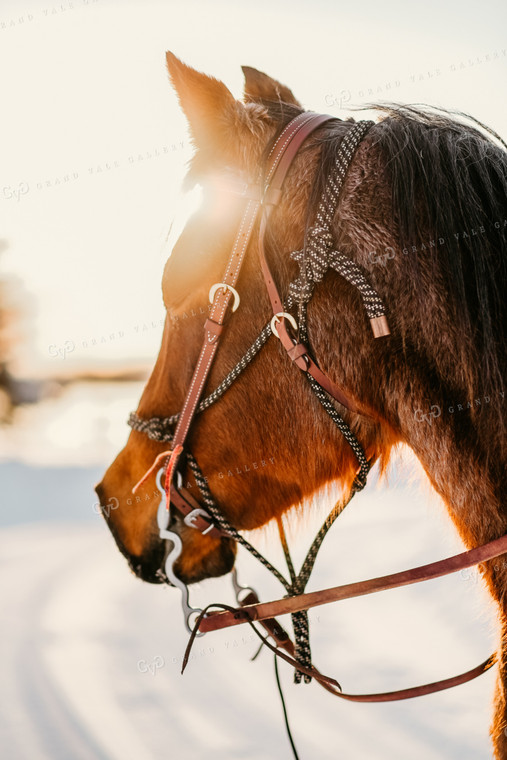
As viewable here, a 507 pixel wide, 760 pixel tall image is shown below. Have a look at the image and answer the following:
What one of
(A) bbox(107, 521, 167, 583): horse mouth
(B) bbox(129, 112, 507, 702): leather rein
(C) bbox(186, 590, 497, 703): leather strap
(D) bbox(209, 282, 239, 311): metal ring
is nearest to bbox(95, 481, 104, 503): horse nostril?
(A) bbox(107, 521, 167, 583): horse mouth

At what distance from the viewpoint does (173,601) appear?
243 inches

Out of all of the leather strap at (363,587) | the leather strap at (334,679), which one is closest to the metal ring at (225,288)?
the leather strap at (363,587)

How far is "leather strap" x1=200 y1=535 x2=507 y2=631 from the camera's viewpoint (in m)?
1.49

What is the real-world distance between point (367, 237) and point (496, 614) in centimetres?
103

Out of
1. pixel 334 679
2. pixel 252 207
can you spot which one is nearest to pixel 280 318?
pixel 252 207

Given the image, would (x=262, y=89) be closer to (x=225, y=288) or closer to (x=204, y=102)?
(x=204, y=102)

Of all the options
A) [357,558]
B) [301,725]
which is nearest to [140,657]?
[301,725]

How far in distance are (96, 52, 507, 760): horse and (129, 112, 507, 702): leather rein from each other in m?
0.03

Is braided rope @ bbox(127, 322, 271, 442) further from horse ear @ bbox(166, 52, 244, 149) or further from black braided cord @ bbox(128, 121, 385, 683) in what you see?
horse ear @ bbox(166, 52, 244, 149)

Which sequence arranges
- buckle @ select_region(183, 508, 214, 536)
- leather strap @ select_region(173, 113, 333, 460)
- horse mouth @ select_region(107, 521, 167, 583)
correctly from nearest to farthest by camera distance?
leather strap @ select_region(173, 113, 333, 460), buckle @ select_region(183, 508, 214, 536), horse mouth @ select_region(107, 521, 167, 583)

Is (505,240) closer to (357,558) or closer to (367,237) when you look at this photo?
(367,237)

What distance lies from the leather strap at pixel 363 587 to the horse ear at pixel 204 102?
→ 1.29 meters

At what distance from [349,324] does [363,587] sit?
0.69m

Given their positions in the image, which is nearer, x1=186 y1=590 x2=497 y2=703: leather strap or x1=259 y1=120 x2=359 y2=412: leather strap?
x1=259 y1=120 x2=359 y2=412: leather strap
